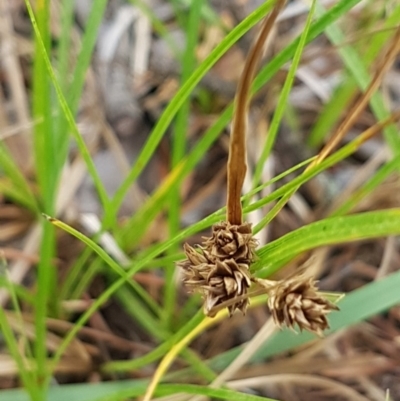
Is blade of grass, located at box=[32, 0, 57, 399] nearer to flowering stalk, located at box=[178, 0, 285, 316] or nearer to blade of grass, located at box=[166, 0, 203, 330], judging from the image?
blade of grass, located at box=[166, 0, 203, 330]

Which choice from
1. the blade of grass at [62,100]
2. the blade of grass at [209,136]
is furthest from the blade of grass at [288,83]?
the blade of grass at [62,100]

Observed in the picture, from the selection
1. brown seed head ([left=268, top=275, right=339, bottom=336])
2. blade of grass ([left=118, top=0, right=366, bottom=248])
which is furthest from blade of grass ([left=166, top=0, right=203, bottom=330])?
brown seed head ([left=268, top=275, right=339, bottom=336])

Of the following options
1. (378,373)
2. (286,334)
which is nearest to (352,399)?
(378,373)

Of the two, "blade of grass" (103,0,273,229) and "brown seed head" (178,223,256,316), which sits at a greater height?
"blade of grass" (103,0,273,229)

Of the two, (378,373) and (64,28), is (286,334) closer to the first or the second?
(378,373)

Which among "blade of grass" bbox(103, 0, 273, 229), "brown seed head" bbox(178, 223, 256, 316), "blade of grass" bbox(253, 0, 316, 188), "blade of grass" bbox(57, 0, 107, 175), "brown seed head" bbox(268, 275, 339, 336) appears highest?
"blade of grass" bbox(57, 0, 107, 175)

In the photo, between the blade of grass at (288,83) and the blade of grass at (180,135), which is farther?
the blade of grass at (180,135)

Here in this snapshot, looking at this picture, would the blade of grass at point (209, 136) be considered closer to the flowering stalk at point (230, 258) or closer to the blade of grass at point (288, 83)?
the blade of grass at point (288, 83)

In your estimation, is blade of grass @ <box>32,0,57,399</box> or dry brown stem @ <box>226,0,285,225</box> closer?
dry brown stem @ <box>226,0,285,225</box>
